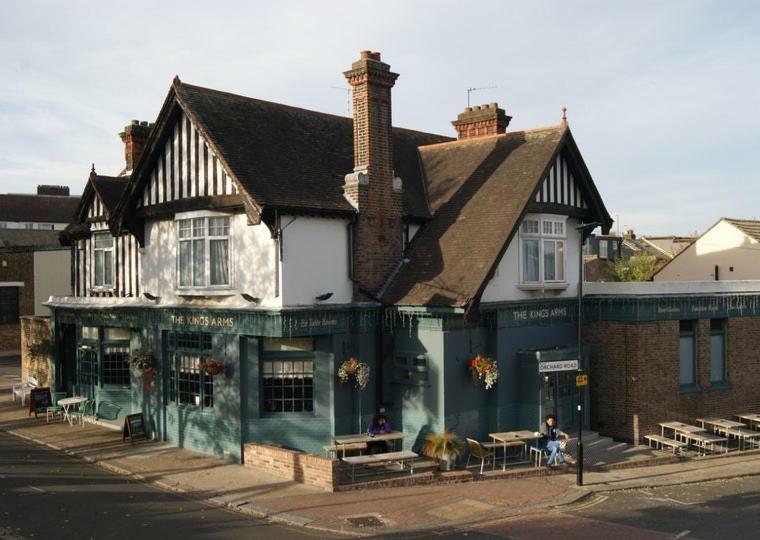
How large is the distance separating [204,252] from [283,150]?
3338 millimetres

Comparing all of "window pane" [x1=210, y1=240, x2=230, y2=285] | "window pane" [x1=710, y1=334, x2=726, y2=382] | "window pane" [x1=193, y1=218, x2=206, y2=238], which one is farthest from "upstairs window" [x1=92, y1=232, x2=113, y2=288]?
"window pane" [x1=710, y1=334, x2=726, y2=382]

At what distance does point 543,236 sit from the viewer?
19984mm

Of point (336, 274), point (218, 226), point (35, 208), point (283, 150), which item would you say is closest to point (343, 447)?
point (336, 274)

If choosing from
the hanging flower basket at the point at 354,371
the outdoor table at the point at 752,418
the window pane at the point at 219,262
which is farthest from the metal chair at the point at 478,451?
the outdoor table at the point at 752,418

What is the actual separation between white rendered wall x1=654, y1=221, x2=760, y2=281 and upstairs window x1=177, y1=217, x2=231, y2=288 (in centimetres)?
2212

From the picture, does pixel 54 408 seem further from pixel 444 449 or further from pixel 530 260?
pixel 530 260

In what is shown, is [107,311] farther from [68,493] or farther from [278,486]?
[278,486]

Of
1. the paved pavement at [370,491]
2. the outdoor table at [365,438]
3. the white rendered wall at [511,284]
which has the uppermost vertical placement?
the white rendered wall at [511,284]

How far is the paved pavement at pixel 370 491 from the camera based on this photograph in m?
13.7

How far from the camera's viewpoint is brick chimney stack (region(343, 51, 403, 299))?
737 inches

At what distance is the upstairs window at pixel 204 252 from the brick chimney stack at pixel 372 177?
318cm

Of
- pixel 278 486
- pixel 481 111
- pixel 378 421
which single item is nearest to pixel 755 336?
pixel 481 111

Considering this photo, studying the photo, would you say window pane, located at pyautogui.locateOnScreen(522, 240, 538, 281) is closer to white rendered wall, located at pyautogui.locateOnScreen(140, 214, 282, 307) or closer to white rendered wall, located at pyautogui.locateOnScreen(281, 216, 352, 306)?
white rendered wall, located at pyautogui.locateOnScreen(281, 216, 352, 306)

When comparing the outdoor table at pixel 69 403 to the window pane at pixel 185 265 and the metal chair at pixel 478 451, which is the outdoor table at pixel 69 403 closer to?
the window pane at pixel 185 265
